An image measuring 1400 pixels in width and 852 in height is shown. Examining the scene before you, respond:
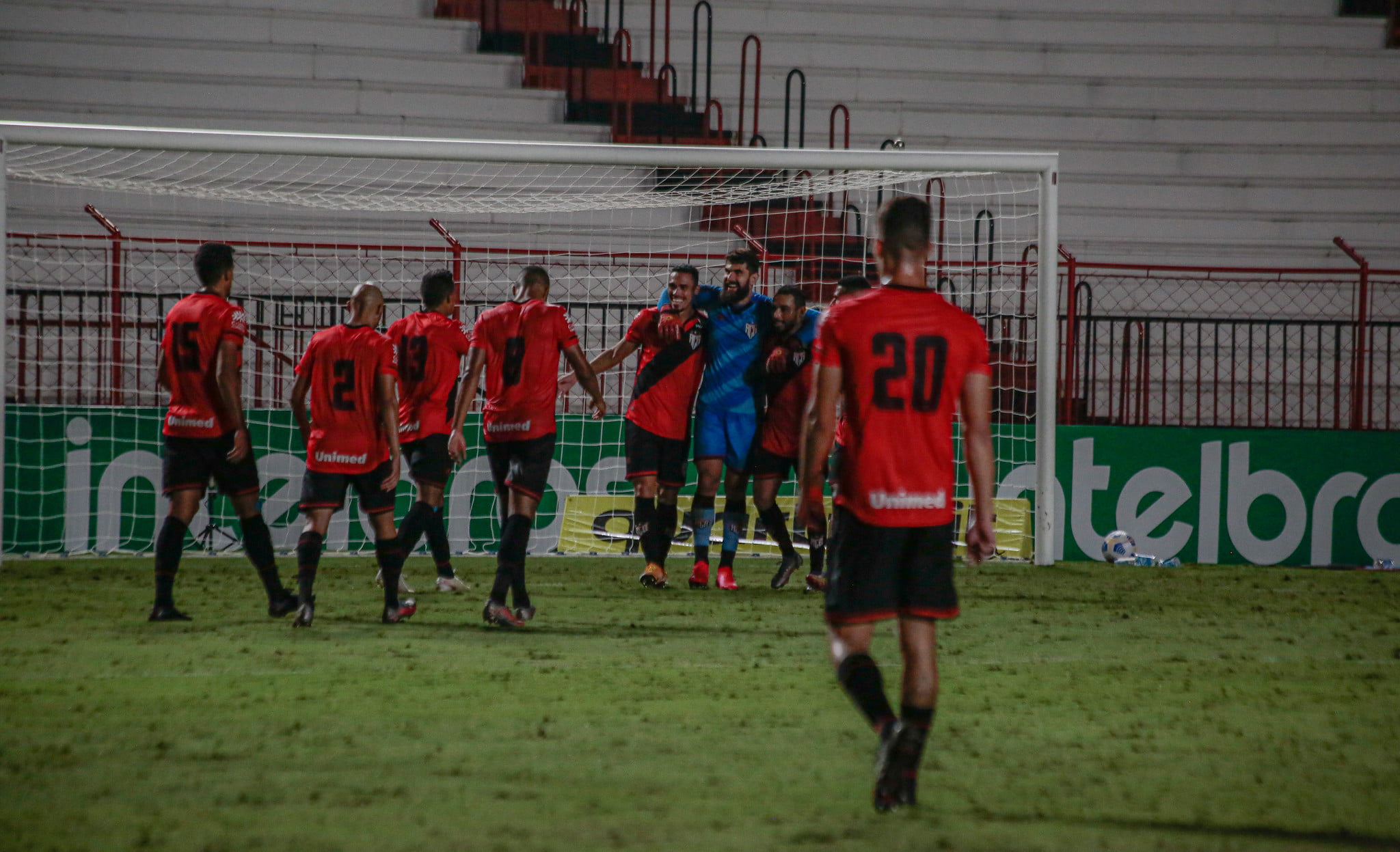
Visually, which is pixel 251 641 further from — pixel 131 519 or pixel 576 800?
pixel 131 519

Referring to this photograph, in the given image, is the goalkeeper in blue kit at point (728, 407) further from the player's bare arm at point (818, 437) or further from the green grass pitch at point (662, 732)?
the player's bare arm at point (818, 437)

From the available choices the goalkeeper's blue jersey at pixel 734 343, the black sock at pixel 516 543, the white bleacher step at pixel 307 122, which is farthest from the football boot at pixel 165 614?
the white bleacher step at pixel 307 122

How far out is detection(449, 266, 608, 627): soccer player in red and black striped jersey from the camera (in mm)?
6637

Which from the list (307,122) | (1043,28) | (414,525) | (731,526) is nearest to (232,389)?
(414,525)

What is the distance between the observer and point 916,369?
3693 mm

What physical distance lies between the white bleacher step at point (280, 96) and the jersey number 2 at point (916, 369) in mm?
12230

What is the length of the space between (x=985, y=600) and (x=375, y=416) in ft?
12.7

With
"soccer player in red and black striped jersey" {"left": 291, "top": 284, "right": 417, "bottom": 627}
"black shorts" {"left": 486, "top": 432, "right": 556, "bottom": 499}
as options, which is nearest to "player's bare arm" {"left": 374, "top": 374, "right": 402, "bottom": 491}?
"soccer player in red and black striped jersey" {"left": 291, "top": 284, "right": 417, "bottom": 627}

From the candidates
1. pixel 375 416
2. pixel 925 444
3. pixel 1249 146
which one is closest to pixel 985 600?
pixel 375 416

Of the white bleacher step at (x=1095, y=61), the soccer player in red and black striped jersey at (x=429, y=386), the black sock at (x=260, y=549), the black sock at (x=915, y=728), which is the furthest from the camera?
the white bleacher step at (x=1095, y=61)

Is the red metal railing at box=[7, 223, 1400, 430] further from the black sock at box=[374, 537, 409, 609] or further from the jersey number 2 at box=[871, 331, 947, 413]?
the jersey number 2 at box=[871, 331, 947, 413]

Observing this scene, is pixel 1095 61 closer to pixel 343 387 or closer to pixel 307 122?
pixel 307 122

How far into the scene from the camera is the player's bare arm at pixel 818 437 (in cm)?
369

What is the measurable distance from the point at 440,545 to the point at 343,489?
1577mm
